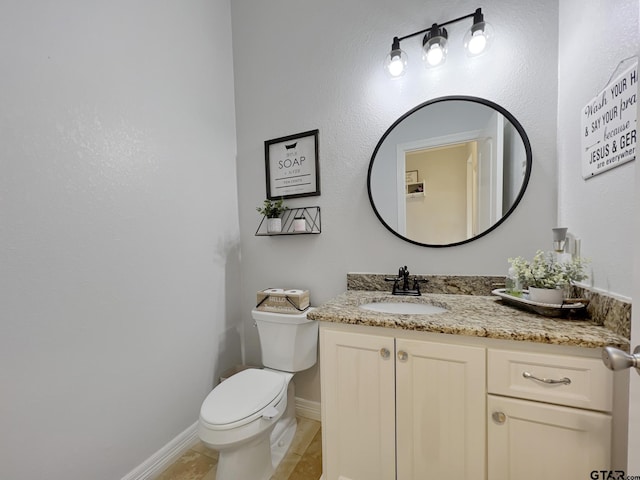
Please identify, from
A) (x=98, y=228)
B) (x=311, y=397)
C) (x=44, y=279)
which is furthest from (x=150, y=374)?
(x=311, y=397)

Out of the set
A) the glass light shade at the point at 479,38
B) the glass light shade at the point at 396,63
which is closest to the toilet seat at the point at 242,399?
the glass light shade at the point at 396,63

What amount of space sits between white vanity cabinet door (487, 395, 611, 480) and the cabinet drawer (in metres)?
0.03

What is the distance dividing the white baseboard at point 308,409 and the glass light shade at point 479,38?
2.20 metres

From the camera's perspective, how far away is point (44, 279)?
95 cm

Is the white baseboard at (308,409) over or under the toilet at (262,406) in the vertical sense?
under

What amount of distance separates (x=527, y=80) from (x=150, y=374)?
2360 millimetres

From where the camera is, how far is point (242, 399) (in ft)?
3.87

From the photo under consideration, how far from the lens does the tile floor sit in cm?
127

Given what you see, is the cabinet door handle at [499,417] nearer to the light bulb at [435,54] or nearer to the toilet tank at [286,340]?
the toilet tank at [286,340]

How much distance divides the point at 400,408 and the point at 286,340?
72 cm

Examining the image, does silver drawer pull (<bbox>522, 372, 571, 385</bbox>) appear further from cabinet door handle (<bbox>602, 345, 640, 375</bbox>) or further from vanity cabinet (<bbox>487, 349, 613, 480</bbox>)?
cabinet door handle (<bbox>602, 345, 640, 375</bbox>)

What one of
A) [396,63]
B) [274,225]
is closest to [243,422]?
[274,225]

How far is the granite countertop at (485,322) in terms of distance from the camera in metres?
Result: 0.74

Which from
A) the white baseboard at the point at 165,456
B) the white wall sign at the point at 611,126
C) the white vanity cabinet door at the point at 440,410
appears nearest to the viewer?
the white wall sign at the point at 611,126
